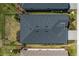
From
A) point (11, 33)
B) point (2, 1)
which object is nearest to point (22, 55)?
point (11, 33)

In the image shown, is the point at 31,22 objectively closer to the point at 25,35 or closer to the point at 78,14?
the point at 25,35

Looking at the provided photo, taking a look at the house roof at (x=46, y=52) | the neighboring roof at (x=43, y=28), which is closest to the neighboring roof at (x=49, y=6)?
the neighboring roof at (x=43, y=28)

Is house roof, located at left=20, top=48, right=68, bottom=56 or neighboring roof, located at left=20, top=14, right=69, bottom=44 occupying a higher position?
neighboring roof, located at left=20, top=14, right=69, bottom=44

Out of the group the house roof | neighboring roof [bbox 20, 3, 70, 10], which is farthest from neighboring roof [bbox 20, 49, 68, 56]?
neighboring roof [bbox 20, 3, 70, 10]

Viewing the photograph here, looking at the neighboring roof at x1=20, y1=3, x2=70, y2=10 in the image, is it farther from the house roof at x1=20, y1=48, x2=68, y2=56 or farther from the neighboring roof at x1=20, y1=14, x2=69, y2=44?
the house roof at x1=20, y1=48, x2=68, y2=56

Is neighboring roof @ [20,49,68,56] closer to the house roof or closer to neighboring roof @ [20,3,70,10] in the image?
the house roof

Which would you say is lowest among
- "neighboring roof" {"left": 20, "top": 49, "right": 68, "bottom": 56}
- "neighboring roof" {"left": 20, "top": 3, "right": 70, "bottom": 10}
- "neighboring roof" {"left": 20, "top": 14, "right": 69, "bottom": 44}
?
"neighboring roof" {"left": 20, "top": 49, "right": 68, "bottom": 56}

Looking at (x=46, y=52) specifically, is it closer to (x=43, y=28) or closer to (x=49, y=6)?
(x=43, y=28)

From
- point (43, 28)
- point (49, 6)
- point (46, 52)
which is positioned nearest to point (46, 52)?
point (46, 52)
